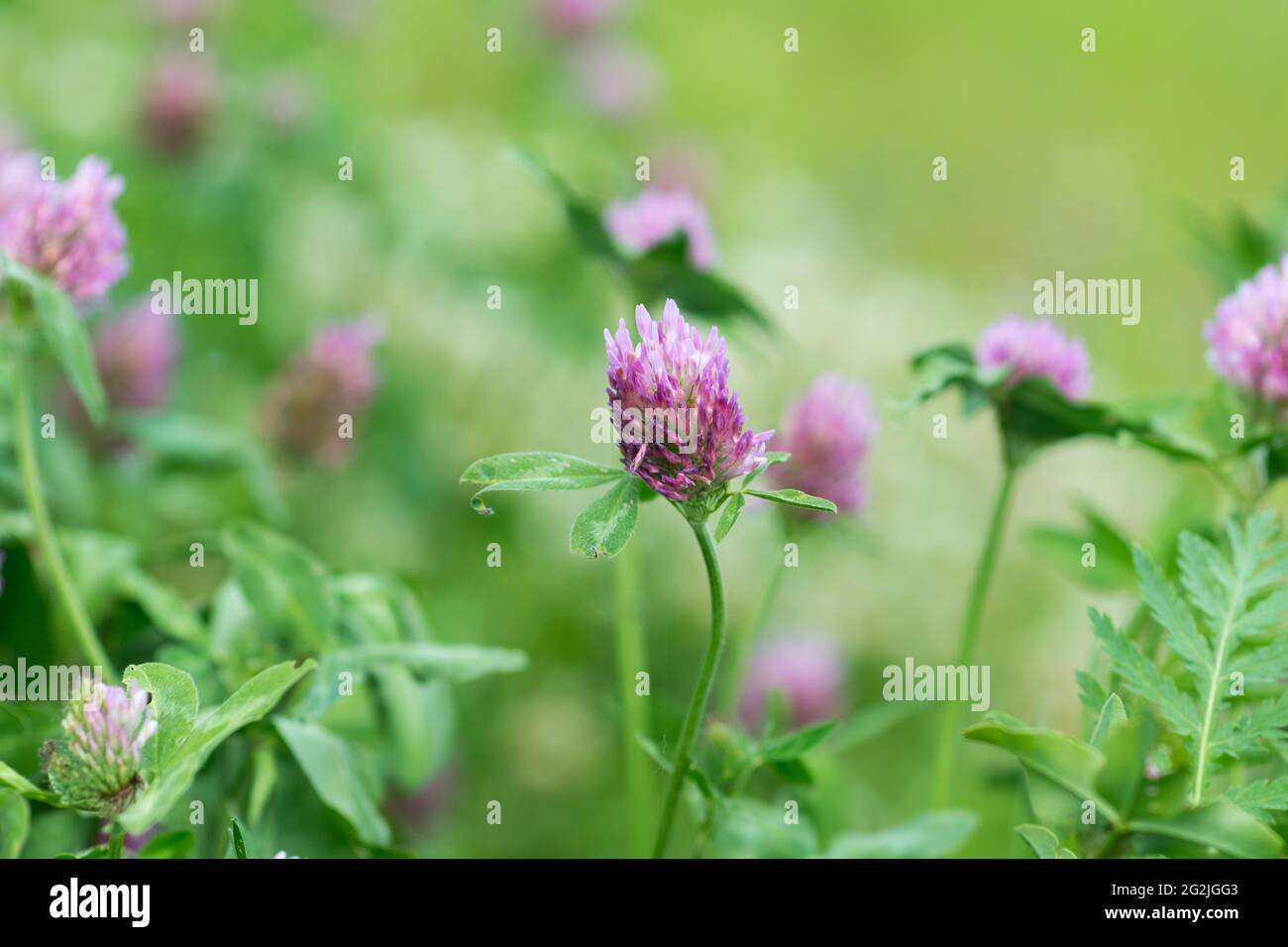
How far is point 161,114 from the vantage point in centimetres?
169

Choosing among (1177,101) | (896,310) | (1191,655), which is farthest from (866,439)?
(1177,101)

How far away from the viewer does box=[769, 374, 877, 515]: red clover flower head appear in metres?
0.85

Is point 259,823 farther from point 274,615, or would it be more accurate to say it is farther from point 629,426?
point 629,426

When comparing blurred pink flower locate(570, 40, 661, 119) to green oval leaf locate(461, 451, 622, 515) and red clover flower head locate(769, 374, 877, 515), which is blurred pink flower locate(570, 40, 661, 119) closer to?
red clover flower head locate(769, 374, 877, 515)

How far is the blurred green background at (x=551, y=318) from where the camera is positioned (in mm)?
1405

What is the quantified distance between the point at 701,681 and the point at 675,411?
107 millimetres

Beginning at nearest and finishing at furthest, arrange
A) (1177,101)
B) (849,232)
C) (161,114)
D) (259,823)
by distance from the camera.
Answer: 1. (259,823)
2. (161,114)
3. (849,232)
4. (1177,101)

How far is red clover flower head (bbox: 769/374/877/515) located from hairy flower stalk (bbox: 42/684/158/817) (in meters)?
0.43

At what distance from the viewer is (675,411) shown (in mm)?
534

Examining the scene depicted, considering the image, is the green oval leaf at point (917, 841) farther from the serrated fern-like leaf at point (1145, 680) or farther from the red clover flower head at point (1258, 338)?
the red clover flower head at point (1258, 338)

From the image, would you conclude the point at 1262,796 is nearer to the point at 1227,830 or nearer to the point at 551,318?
the point at 1227,830

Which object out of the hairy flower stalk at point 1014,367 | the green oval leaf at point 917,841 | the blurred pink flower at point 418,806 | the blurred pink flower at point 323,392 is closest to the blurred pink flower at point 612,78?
the blurred pink flower at point 323,392

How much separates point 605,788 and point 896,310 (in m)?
0.67

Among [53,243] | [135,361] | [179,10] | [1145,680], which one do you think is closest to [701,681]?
[1145,680]
